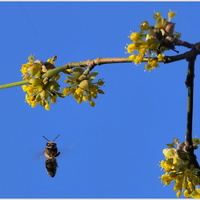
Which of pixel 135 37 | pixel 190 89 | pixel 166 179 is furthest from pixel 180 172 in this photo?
pixel 135 37

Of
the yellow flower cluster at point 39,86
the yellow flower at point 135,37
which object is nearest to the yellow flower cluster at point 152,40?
the yellow flower at point 135,37

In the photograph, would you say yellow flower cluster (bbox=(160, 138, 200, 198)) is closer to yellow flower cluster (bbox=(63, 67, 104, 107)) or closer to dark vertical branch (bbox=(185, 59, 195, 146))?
dark vertical branch (bbox=(185, 59, 195, 146))

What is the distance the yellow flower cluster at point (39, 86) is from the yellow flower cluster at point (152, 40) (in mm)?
990

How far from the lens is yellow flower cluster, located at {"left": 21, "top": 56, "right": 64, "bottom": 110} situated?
4965 mm

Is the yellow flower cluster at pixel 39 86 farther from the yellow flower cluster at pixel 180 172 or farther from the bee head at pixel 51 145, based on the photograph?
the bee head at pixel 51 145

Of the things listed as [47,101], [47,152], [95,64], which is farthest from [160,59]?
[47,152]

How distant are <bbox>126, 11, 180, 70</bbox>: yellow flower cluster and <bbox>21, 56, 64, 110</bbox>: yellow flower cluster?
99 cm

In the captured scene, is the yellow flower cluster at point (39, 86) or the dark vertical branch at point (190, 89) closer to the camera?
the dark vertical branch at point (190, 89)

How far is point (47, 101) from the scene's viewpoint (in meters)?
5.23

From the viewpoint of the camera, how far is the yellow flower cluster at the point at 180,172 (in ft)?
15.5

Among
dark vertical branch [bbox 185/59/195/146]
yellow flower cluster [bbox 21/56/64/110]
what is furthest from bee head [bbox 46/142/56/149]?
dark vertical branch [bbox 185/59/195/146]

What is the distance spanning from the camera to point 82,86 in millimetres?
4859

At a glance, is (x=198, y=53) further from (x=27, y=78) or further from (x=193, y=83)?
(x=27, y=78)

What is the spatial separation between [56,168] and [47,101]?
8.33 ft
